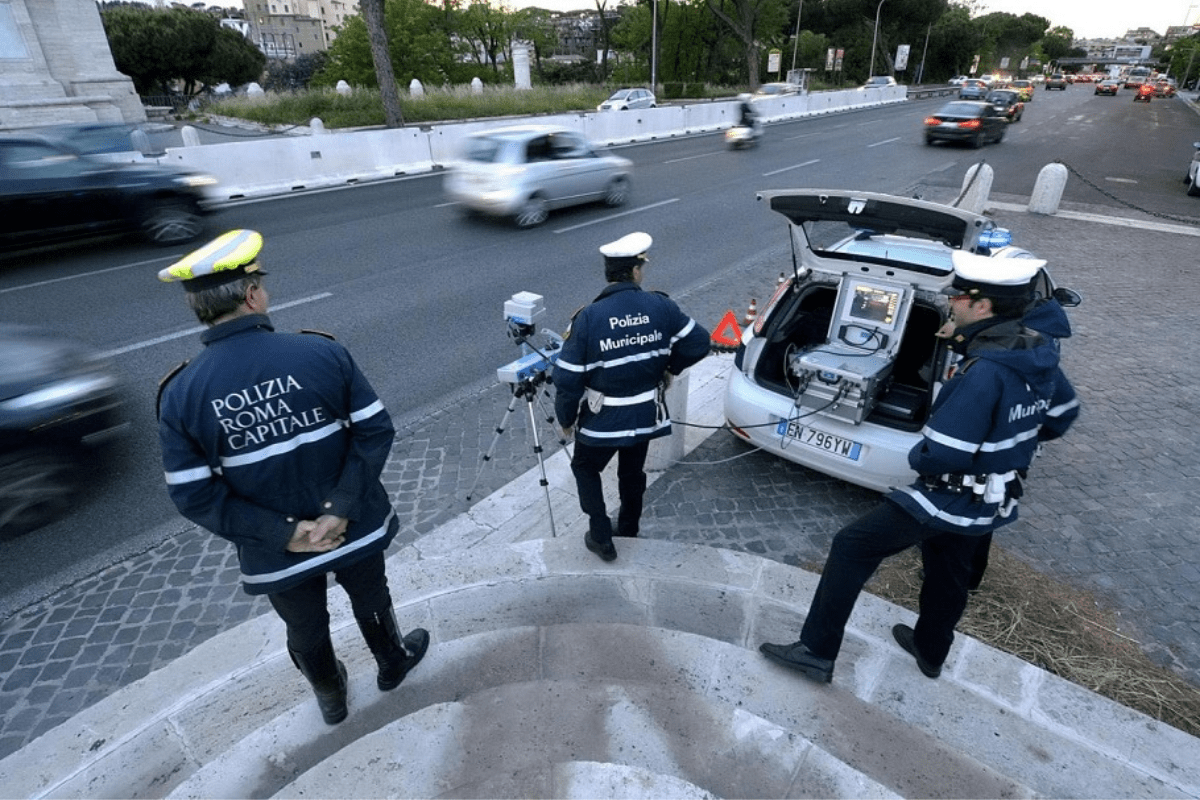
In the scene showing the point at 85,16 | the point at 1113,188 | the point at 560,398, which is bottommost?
the point at 1113,188

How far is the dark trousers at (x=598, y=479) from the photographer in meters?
3.58

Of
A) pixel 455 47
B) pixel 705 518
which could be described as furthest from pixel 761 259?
pixel 455 47

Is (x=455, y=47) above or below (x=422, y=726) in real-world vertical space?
above

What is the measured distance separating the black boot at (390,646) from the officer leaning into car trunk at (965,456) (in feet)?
6.12

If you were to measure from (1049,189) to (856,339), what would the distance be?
12.0 m

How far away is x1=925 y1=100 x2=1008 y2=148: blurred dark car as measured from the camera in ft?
71.3

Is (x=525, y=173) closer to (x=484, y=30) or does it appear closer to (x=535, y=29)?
(x=484, y=30)

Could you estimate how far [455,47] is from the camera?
59.1 meters

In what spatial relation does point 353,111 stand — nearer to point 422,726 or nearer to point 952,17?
point 422,726

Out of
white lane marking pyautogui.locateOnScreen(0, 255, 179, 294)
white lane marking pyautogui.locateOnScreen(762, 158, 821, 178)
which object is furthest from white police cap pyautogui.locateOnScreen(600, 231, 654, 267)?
white lane marking pyautogui.locateOnScreen(762, 158, 821, 178)

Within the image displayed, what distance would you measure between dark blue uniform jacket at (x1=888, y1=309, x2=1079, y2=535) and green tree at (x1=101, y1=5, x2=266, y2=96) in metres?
62.2

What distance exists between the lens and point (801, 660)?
119 inches

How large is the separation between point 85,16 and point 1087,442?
34.4 metres

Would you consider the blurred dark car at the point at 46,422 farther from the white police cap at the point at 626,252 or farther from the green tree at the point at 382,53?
the green tree at the point at 382,53
